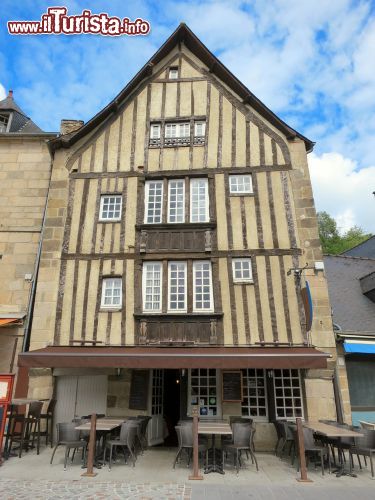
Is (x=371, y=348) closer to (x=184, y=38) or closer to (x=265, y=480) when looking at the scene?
(x=265, y=480)

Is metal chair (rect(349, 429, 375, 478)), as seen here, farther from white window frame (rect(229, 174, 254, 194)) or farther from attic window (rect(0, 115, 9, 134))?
attic window (rect(0, 115, 9, 134))

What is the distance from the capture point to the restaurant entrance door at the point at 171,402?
919 centimetres

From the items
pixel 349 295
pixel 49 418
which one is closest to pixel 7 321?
pixel 49 418

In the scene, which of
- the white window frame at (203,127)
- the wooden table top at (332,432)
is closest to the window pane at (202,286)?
the wooden table top at (332,432)

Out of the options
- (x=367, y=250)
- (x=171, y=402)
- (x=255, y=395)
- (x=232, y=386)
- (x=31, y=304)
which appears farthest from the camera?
(x=367, y=250)

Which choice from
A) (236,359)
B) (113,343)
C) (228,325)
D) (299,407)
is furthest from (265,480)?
(113,343)

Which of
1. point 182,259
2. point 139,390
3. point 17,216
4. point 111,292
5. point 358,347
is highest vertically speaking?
point 17,216

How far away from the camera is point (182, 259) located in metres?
8.96

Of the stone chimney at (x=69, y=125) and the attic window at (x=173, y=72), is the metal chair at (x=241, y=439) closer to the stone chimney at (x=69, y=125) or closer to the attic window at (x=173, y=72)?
the stone chimney at (x=69, y=125)

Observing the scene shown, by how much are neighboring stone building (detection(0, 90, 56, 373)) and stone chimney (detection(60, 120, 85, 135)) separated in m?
0.43

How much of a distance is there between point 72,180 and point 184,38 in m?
5.67

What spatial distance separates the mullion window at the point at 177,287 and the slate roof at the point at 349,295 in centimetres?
421

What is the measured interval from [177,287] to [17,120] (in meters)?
8.58

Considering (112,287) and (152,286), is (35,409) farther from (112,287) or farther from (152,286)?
(152,286)
